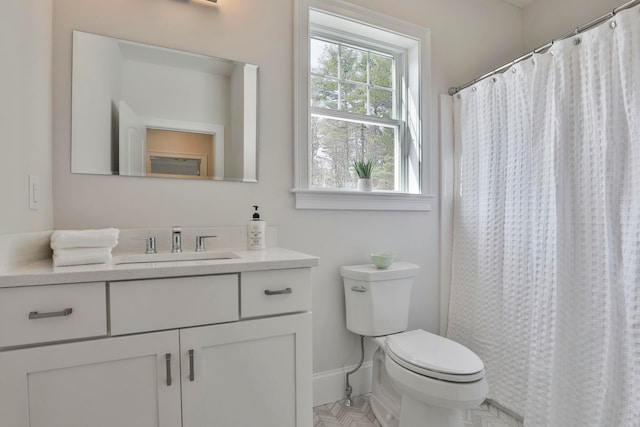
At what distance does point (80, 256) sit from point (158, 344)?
1.29 feet

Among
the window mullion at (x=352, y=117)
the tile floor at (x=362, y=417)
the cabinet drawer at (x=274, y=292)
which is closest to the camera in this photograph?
the cabinet drawer at (x=274, y=292)

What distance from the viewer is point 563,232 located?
1459 millimetres

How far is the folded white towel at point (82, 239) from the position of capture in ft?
3.36

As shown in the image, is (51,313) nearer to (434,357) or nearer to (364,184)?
(434,357)

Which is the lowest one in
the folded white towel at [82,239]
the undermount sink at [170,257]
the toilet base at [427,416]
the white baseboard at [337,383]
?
the white baseboard at [337,383]

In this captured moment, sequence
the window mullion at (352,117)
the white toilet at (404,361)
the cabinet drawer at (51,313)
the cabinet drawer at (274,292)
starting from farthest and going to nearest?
the window mullion at (352,117) → the white toilet at (404,361) → the cabinet drawer at (274,292) → the cabinet drawer at (51,313)

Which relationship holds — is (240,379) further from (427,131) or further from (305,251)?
(427,131)

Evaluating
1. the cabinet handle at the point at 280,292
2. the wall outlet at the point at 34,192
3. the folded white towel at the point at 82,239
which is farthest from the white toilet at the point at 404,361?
the wall outlet at the point at 34,192

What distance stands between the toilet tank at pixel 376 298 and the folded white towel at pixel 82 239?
112 cm

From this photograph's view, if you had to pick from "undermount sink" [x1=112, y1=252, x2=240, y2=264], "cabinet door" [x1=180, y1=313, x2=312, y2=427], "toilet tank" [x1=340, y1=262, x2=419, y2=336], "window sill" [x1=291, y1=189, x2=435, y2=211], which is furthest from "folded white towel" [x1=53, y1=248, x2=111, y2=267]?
"toilet tank" [x1=340, y1=262, x2=419, y2=336]

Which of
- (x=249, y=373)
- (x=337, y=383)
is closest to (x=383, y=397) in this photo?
(x=337, y=383)

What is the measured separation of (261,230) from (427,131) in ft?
4.31

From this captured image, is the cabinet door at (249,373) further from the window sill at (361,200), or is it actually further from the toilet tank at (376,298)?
the window sill at (361,200)

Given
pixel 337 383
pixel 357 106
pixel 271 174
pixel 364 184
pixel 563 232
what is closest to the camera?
pixel 563 232
